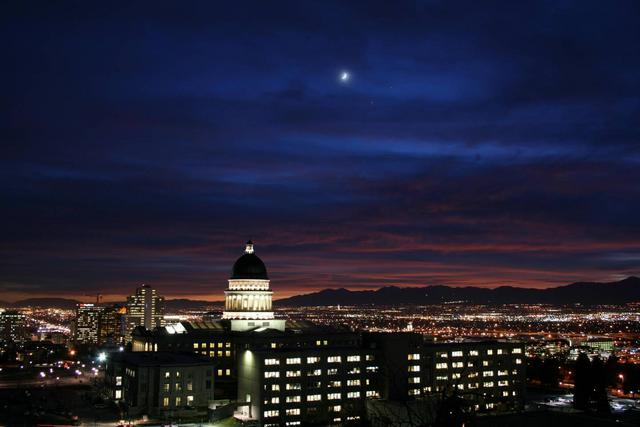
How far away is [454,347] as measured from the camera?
73.9 meters

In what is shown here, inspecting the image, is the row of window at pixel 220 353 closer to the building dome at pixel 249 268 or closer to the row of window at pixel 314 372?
the building dome at pixel 249 268

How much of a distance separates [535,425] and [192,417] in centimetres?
3152

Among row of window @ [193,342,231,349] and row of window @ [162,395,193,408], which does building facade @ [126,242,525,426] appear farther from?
row of window @ [162,395,193,408]

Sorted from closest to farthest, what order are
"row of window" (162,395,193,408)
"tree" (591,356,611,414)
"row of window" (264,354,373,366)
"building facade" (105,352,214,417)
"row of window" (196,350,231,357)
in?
"building facade" (105,352,214,417) → "row of window" (162,395,193,408) → "tree" (591,356,611,414) → "row of window" (264,354,373,366) → "row of window" (196,350,231,357)

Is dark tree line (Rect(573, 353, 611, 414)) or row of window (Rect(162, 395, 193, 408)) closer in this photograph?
row of window (Rect(162, 395, 193, 408))

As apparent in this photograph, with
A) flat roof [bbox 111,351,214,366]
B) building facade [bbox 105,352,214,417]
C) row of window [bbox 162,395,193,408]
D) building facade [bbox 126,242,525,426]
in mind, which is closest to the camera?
building facade [bbox 105,352,214,417]

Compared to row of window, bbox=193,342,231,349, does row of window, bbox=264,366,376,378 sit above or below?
below

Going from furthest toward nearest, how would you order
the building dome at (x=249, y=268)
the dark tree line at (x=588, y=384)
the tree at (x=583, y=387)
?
the building dome at (x=249, y=268) → the tree at (x=583, y=387) → the dark tree line at (x=588, y=384)

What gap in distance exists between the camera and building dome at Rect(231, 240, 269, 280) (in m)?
96.6

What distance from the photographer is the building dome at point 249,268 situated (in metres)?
96.6

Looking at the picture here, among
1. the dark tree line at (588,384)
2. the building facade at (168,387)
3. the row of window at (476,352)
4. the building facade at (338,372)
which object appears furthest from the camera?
the row of window at (476,352)

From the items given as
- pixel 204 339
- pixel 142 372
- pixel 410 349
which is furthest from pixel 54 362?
pixel 410 349

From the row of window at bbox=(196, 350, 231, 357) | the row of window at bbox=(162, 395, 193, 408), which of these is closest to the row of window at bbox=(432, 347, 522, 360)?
the row of window at bbox=(162, 395, 193, 408)

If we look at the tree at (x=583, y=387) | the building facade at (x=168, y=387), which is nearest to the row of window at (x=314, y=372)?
the building facade at (x=168, y=387)
